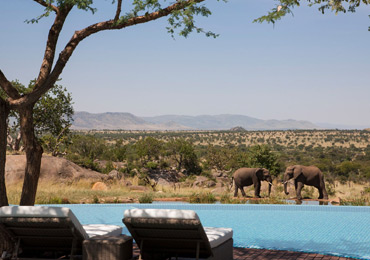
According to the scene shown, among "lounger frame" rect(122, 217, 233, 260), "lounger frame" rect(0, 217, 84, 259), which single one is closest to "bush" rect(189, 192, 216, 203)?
"lounger frame" rect(122, 217, 233, 260)

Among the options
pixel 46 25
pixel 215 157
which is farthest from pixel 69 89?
pixel 46 25

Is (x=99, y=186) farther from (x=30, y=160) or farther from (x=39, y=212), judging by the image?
(x=39, y=212)

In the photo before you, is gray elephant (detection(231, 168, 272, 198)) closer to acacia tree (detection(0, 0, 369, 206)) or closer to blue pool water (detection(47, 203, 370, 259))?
blue pool water (detection(47, 203, 370, 259))

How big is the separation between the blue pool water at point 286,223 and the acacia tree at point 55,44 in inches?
143

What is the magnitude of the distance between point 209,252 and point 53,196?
10902 millimetres

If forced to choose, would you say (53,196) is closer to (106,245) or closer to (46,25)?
(46,25)

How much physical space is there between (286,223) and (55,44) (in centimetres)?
684

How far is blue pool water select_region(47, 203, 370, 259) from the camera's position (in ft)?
27.1

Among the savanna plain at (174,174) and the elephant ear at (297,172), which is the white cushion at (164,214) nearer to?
the savanna plain at (174,174)

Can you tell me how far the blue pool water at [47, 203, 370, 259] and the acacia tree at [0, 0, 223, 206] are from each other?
3621 mm

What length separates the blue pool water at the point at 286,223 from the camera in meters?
8.27

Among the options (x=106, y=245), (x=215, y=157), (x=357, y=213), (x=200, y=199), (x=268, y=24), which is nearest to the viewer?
(x=106, y=245)

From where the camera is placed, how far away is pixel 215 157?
34.3 m

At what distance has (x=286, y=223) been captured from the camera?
11.2 m
